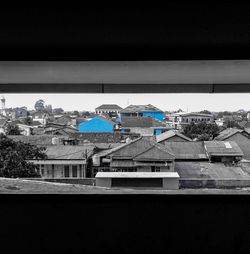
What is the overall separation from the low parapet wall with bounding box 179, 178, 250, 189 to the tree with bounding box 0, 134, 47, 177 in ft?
3.35

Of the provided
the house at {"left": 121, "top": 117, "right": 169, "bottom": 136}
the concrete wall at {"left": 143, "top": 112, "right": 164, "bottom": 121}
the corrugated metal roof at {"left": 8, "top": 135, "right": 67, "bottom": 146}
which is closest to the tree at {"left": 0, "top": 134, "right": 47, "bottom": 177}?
the corrugated metal roof at {"left": 8, "top": 135, "right": 67, "bottom": 146}

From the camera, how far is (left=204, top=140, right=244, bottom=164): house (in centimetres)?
193

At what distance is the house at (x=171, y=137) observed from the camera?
77.9 inches

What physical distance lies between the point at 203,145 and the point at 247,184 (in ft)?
1.43

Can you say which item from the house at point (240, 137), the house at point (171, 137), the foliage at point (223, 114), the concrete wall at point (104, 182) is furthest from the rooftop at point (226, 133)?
the concrete wall at point (104, 182)

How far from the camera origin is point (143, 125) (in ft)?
6.72

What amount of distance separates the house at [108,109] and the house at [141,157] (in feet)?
0.81
